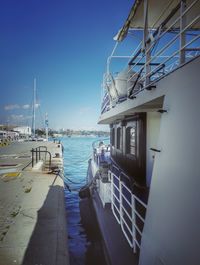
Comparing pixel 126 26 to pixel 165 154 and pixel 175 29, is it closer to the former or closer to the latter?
pixel 175 29

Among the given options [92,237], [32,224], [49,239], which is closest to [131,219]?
[49,239]

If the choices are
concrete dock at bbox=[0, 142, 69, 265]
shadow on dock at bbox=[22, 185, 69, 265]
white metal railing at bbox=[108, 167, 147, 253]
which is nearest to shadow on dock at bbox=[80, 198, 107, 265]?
white metal railing at bbox=[108, 167, 147, 253]

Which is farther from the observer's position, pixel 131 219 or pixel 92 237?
pixel 92 237

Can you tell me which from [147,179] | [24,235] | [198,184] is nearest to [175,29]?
[147,179]

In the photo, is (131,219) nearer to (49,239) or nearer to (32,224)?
(49,239)

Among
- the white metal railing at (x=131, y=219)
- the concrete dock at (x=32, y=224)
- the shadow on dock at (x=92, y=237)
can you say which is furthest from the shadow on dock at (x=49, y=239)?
the shadow on dock at (x=92, y=237)

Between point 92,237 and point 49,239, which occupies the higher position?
point 49,239

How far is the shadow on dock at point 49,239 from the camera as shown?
13.0 feet

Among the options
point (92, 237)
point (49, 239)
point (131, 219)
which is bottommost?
point (92, 237)

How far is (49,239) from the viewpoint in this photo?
15.3 feet

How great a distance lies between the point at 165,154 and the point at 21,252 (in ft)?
9.96

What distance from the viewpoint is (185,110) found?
283 centimetres

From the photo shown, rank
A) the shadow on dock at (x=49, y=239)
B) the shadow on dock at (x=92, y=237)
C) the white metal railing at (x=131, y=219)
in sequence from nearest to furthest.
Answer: the shadow on dock at (x=49, y=239) < the white metal railing at (x=131, y=219) < the shadow on dock at (x=92, y=237)

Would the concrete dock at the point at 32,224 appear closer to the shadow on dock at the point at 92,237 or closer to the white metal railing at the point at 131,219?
the white metal railing at the point at 131,219
